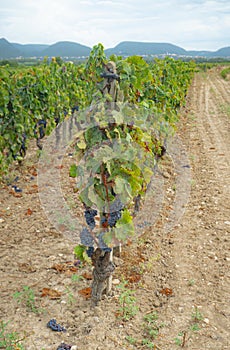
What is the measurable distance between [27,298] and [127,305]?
0.99 m

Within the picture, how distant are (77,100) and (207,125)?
14.7 feet

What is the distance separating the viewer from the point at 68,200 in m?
6.06

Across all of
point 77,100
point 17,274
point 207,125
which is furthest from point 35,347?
point 207,125

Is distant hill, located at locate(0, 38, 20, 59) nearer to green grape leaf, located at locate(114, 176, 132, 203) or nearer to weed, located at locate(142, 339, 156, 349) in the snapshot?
green grape leaf, located at locate(114, 176, 132, 203)

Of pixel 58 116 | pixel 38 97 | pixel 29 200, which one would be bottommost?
pixel 29 200

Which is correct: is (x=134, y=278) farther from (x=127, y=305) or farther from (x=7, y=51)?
(x=7, y=51)

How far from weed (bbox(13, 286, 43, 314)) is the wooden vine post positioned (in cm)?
56

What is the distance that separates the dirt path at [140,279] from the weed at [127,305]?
5 cm

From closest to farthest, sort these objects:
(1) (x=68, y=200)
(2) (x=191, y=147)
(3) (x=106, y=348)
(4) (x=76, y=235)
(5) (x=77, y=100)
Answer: (3) (x=106, y=348) → (4) (x=76, y=235) → (1) (x=68, y=200) → (2) (x=191, y=147) → (5) (x=77, y=100)

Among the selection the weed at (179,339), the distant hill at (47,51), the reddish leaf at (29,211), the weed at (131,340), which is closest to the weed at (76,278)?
the weed at (131,340)

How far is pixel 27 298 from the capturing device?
372cm

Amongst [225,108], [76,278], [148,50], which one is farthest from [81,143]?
[148,50]

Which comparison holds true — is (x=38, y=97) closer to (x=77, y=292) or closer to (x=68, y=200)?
(x=68, y=200)

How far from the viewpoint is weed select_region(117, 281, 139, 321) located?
11.5 ft
